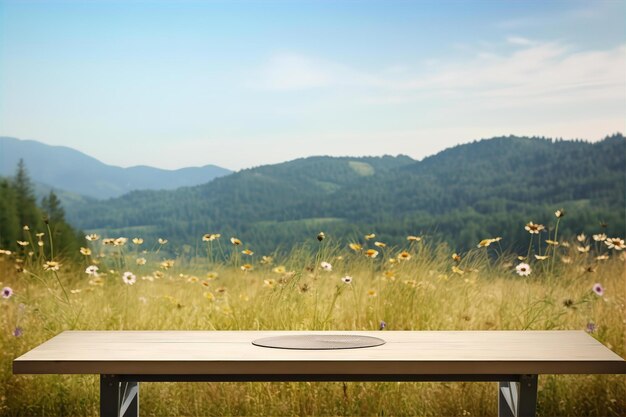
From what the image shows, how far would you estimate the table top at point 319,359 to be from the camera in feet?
8.43

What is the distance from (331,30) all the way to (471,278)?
5.14m

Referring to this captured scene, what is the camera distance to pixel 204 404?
4.47m

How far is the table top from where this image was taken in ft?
8.43

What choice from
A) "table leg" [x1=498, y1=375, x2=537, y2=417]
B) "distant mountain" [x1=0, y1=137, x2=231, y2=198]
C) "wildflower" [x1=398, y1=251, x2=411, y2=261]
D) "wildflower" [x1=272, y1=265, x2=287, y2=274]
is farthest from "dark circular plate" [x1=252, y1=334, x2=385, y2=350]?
"distant mountain" [x1=0, y1=137, x2=231, y2=198]

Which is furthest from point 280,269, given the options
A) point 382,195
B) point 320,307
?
point 382,195

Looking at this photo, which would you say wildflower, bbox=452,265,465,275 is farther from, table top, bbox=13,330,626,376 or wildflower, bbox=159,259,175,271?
table top, bbox=13,330,626,376

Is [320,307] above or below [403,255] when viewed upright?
below

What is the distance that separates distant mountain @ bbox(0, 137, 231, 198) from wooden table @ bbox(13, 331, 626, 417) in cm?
788

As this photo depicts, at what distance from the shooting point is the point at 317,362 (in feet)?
8.38

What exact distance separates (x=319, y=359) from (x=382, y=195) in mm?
16402

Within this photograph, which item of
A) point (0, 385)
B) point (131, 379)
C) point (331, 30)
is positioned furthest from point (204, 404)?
point (331, 30)

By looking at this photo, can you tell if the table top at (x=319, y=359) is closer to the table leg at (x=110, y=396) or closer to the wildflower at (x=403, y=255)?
the table leg at (x=110, y=396)

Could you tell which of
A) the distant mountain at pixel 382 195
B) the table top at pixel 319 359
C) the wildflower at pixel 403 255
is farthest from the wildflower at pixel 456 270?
the distant mountain at pixel 382 195

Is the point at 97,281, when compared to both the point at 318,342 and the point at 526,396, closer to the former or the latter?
the point at 318,342
